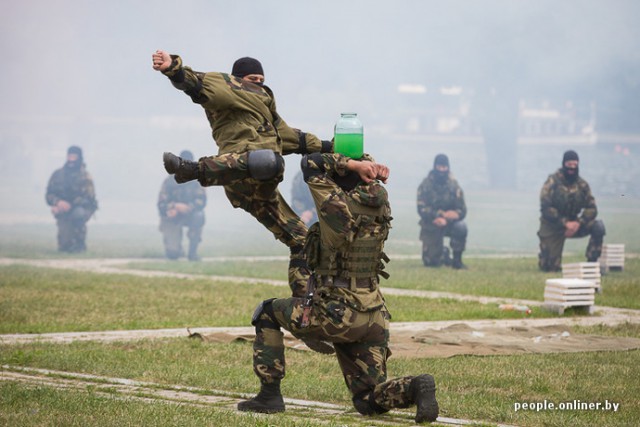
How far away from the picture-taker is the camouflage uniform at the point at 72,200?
30.8 meters

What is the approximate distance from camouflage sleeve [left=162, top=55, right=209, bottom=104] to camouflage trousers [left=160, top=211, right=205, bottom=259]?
20362mm

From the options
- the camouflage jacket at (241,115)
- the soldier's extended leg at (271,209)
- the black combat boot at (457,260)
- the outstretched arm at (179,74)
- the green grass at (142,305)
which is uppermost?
the outstretched arm at (179,74)

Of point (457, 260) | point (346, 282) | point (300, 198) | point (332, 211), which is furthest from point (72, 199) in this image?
point (332, 211)

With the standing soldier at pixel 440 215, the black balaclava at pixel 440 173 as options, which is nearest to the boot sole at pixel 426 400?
the standing soldier at pixel 440 215

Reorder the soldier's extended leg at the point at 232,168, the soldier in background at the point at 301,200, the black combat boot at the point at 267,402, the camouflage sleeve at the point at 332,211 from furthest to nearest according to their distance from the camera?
1. the soldier in background at the point at 301,200
2. the soldier's extended leg at the point at 232,168
3. the black combat boot at the point at 267,402
4. the camouflage sleeve at the point at 332,211

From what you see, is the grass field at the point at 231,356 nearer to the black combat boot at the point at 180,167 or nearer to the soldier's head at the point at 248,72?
the black combat boot at the point at 180,167

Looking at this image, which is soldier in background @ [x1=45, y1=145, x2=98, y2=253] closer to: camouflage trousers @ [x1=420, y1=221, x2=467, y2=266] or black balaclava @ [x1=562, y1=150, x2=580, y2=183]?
camouflage trousers @ [x1=420, y1=221, x2=467, y2=266]

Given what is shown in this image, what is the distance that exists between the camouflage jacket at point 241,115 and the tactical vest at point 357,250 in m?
1.82

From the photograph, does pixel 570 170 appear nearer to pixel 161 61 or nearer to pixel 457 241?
pixel 457 241

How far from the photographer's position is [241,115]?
9.65m

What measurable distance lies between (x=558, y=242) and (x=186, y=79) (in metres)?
16.4

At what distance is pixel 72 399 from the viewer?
8070 millimetres

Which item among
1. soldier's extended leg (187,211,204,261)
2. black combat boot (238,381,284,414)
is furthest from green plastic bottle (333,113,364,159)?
soldier's extended leg (187,211,204,261)

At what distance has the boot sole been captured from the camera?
294 inches
